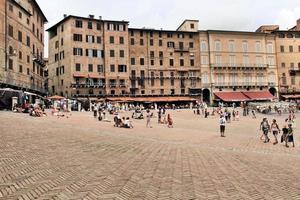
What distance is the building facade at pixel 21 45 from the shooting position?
41.8m

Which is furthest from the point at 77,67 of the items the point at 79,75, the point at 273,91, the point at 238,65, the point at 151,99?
the point at 273,91

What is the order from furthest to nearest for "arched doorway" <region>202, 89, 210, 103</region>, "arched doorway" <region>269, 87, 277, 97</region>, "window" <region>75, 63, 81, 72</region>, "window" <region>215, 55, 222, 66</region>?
"arched doorway" <region>269, 87, 277, 97</region> < "window" <region>215, 55, 222, 66</region> < "arched doorway" <region>202, 89, 210, 103</region> < "window" <region>75, 63, 81, 72</region>

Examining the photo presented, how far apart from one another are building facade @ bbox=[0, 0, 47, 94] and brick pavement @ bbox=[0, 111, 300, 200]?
28.9m

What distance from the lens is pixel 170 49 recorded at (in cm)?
6531

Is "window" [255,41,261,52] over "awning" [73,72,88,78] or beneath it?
over

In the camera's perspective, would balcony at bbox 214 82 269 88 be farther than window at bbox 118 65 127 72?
Yes

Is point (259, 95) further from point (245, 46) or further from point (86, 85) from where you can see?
point (86, 85)

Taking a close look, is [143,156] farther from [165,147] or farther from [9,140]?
[9,140]

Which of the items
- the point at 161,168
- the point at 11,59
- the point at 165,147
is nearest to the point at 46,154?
the point at 161,168

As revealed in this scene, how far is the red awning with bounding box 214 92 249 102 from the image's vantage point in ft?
207

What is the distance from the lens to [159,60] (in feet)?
212

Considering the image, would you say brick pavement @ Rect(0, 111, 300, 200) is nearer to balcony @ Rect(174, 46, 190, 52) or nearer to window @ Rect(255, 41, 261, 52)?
balcony @ Rect(174, 46, 190, 52)

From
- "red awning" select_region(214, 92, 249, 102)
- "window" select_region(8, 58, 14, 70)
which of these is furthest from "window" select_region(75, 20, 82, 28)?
"red awning" select_region(214, 92, 249, 102)

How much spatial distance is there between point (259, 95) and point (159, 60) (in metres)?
22.0
